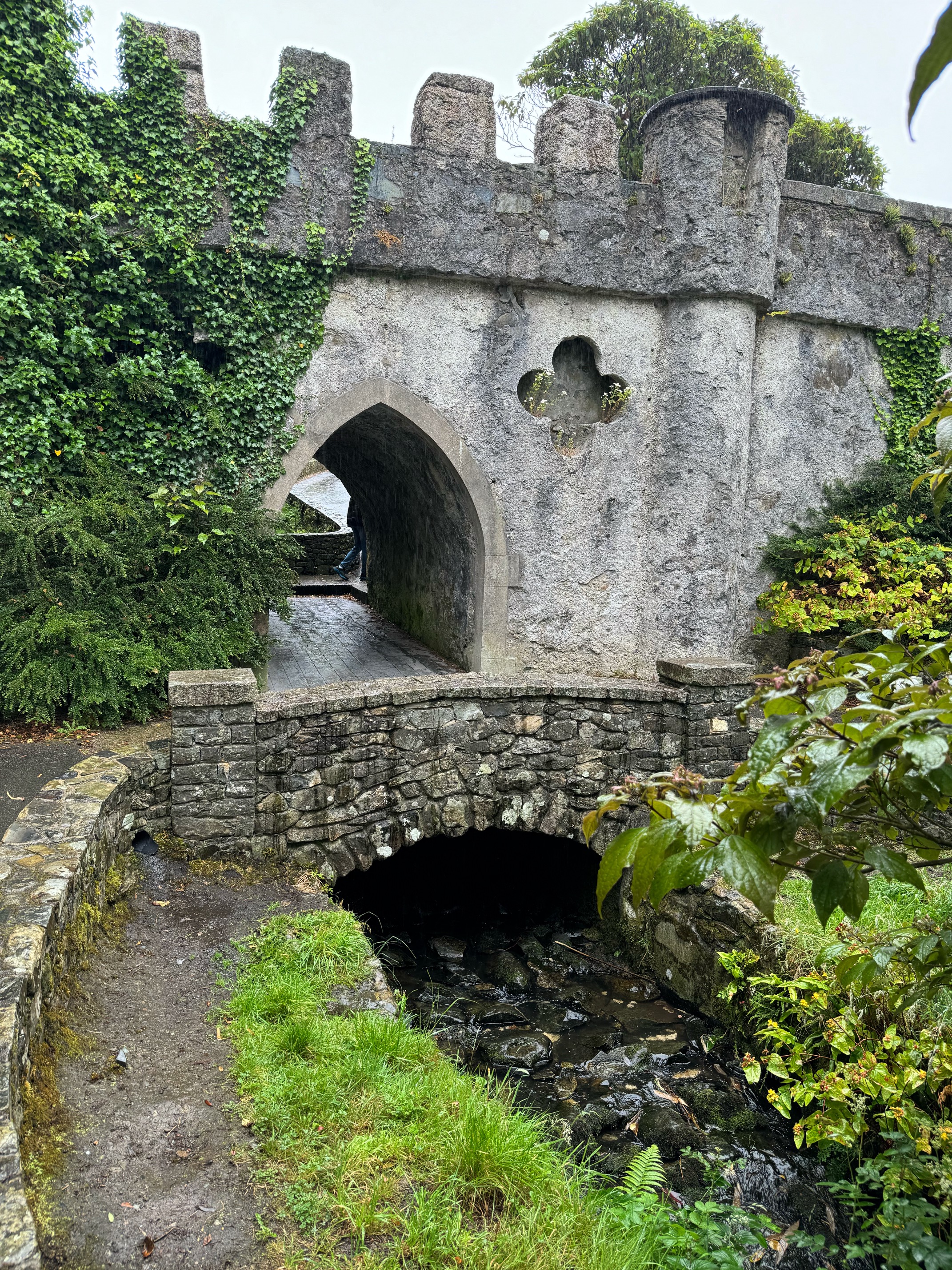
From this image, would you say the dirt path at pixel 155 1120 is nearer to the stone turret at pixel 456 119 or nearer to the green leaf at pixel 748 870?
the green leaf at pixel 748 870

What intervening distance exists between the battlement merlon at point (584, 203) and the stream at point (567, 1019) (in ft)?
16.5

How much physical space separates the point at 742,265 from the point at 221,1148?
7.43 m

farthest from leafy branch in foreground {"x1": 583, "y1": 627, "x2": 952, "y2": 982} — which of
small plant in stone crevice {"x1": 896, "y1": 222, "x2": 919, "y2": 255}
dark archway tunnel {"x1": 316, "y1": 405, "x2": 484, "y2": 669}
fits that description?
small plant in stone crevice {"x1": 896, "y1": 222, "x2": 919, "y2": 255}

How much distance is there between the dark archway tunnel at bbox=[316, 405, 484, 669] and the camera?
761cm

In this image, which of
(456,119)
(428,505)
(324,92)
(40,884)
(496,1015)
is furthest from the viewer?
(428,505)

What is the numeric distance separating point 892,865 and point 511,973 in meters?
4.70

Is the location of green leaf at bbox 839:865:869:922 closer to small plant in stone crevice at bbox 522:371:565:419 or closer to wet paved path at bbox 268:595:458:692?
wet paved path at bbox 268:595:458:692

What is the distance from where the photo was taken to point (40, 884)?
10.1 feet

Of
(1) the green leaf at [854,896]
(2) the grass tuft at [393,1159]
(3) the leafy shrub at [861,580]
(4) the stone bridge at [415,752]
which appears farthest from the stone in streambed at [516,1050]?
(3) the leafy shrub at [861,580]

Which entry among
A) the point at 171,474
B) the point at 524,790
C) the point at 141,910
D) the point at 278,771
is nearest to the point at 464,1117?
the point at 141,910

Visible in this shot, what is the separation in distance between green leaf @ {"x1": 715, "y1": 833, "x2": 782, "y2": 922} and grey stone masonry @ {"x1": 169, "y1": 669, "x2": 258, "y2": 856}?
3619 mm

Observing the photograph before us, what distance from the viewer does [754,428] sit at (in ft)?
26.3

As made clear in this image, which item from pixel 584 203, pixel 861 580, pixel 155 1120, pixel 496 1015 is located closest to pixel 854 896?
pixel 155 1120

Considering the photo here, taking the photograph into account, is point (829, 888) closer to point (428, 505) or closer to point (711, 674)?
point (711, 674)
